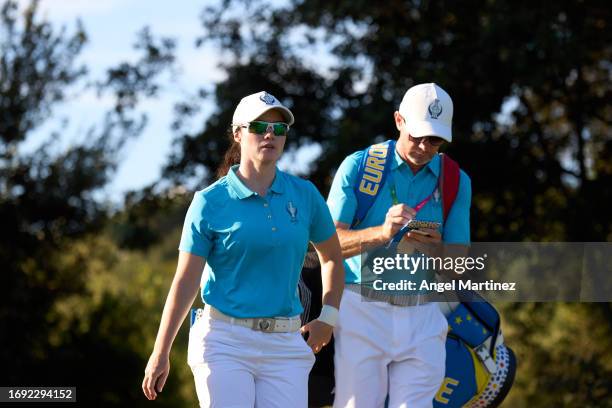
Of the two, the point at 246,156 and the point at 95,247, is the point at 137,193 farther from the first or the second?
the point at 246,156

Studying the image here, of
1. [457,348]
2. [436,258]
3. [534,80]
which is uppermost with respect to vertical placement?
[534,80]

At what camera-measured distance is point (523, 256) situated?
1617 cm

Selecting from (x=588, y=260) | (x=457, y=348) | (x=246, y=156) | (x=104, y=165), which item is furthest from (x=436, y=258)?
(x=104, y=165)

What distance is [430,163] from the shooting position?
20.4ft

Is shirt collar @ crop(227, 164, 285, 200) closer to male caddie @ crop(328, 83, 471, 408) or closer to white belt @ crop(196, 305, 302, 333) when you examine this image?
white belt @ crop(196, 305, 302, 333)

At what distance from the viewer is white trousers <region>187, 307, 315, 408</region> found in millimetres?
5105

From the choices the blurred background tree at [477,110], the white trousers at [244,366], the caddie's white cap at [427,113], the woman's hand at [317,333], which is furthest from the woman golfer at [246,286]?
the blurred background tree at [477,110]

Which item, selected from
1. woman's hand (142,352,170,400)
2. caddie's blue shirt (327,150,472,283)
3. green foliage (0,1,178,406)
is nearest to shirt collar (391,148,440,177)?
caddie's blue shirt (327,150,472,283)

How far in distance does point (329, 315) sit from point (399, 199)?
79 cm

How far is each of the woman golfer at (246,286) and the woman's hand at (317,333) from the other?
31 centimetres

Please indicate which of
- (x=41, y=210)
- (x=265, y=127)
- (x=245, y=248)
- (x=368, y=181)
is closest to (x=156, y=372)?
(x=245, y=248)

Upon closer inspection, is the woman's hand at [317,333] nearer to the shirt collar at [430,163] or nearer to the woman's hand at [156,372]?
the woman's hand at [156,372]

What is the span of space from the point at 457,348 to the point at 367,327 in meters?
0.80

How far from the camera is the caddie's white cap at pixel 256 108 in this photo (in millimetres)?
5266
